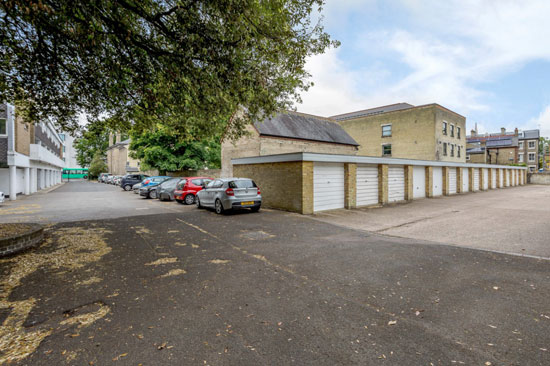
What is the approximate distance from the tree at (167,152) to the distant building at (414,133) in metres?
21.3

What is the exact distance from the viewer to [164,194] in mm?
18656

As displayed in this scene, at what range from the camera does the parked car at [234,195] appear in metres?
11.9

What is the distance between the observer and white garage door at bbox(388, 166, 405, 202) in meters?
16.8

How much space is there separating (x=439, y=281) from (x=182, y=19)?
23.7 feet

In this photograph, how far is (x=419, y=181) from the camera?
761 inches

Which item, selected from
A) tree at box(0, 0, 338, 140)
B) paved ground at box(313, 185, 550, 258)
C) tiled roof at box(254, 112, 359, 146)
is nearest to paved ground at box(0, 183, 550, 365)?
paved ground at box(313, 185, 550, 258)

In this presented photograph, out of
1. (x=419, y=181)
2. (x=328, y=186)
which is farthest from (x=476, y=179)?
(x=328, y=186)

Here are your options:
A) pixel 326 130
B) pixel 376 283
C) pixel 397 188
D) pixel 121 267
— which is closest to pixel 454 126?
pixel 326 130

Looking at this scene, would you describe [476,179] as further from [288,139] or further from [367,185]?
[288,139]

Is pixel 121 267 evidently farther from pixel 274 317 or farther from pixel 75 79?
pixel 75 79

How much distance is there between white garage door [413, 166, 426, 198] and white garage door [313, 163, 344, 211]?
7665mm

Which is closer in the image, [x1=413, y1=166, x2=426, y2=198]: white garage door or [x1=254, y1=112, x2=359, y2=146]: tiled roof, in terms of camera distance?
[x1=413, y1=166, x2=426, y2=198]: white garage door

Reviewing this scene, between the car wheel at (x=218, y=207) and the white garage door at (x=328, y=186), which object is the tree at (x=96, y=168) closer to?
the car wheel at (x=218, y=207)

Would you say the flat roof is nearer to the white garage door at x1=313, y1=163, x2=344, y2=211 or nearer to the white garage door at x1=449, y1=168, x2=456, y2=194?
the white garage door at x1=313, y1=163, x2=344, y2=211
